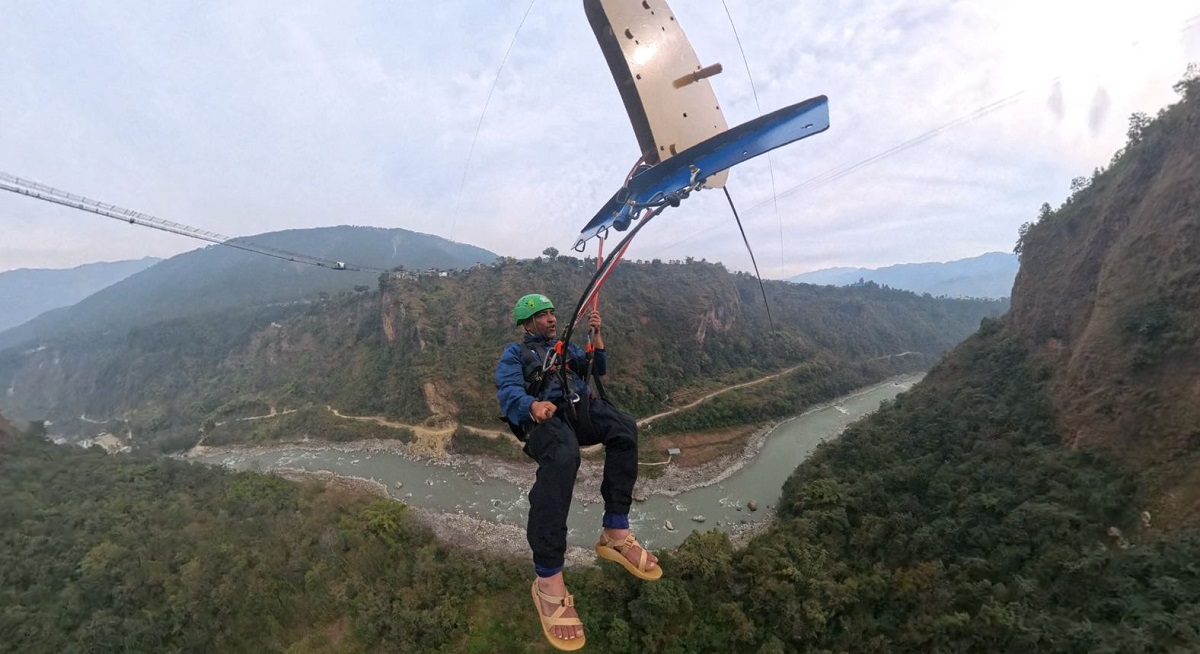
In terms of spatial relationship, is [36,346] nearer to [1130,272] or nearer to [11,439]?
[11,439]

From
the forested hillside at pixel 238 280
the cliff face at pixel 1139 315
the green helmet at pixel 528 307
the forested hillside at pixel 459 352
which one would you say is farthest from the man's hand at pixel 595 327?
the forested hillside at pixel 238 280

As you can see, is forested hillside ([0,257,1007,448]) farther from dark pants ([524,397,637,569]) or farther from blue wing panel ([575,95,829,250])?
blue wing panel ([575,95,829,250])

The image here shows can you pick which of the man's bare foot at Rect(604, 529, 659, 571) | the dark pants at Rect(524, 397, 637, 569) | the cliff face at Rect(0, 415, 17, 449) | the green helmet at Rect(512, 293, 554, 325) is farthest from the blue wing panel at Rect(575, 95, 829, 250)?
the cliff face at Rect(0, 415, 17, 449)

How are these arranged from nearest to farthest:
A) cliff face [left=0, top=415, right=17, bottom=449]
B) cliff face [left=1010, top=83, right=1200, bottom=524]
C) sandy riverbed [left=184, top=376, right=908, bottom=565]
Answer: cliff face [left=1010, top=83, right=1200, bottom=524]
sandy riverbed [left=184, top=376, right=908, bottom=565]
cliff face [left=0, top=415, right=17, bottom=449]

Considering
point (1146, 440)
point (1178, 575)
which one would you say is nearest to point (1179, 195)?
point (1146, 440)

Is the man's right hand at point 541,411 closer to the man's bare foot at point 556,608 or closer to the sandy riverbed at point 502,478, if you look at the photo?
the man's bare foot at point 556,608

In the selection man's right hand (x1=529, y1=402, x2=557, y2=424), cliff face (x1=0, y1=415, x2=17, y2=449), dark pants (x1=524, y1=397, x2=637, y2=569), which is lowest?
cliff face (x1=0, y1=415, x2=17, y2=449)
